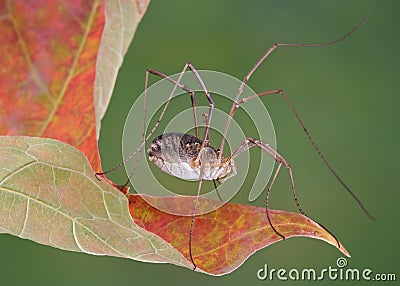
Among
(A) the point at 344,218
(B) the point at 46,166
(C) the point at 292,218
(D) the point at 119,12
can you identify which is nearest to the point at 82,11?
(D) the point at 119,12

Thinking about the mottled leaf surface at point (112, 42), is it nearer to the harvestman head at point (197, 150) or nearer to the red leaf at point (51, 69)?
the red leaf at point (51, 69)

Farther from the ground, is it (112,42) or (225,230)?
(112,42)

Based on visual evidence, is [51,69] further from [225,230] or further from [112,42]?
[225,230]

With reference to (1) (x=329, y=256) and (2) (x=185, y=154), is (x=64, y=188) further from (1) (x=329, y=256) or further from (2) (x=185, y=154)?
(1) (x=329, y=256)

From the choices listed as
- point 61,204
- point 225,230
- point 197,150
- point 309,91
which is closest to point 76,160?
point 61,204

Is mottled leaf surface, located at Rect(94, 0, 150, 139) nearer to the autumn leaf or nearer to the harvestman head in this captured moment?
the autumn leaf

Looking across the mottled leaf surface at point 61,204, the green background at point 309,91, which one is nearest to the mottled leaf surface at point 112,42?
the mottled leaf surface at point 61,204

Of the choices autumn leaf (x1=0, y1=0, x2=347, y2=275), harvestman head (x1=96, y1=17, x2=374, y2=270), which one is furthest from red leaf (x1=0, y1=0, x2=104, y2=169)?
harvestman head (x1=96, y1=17, x2=374, y2=270)
